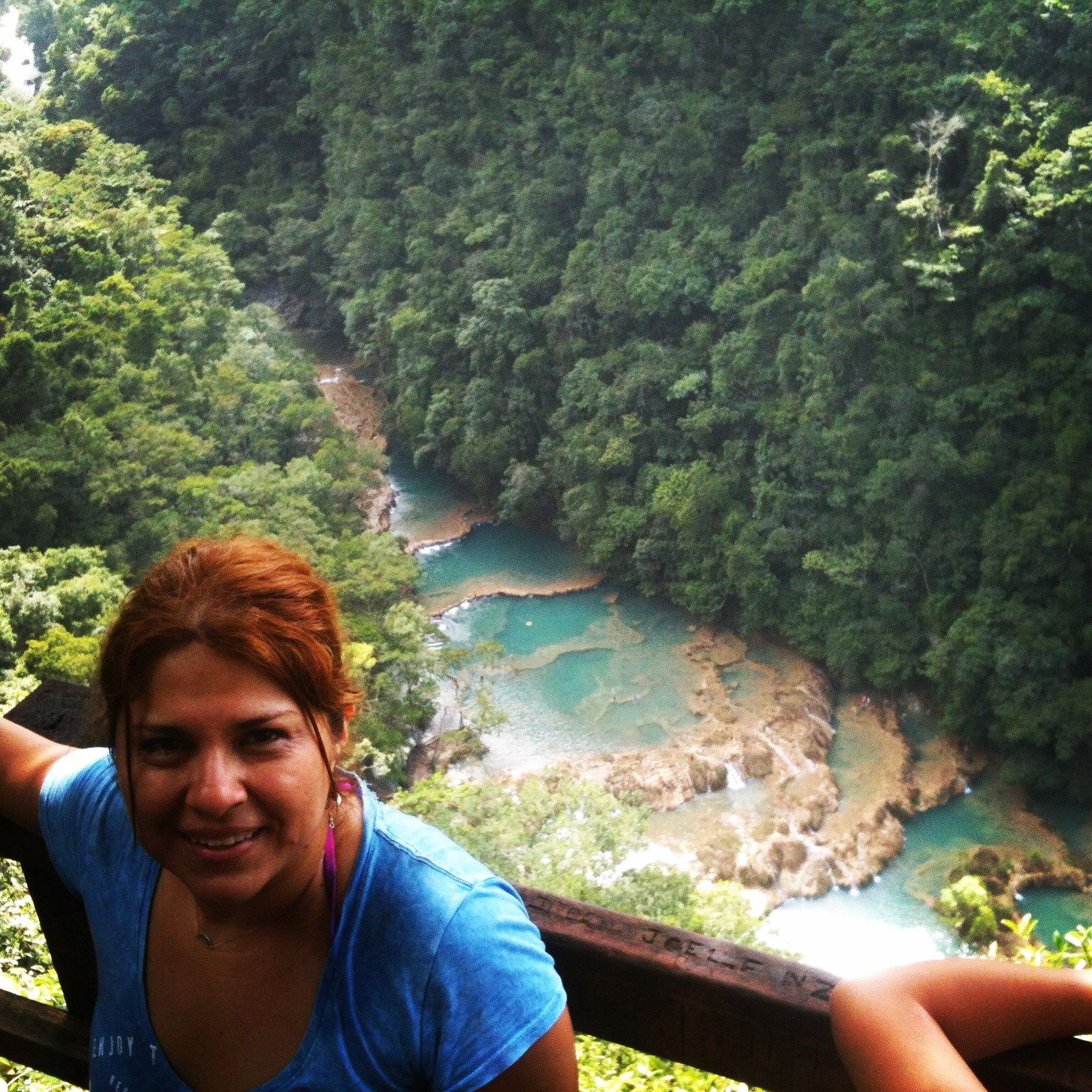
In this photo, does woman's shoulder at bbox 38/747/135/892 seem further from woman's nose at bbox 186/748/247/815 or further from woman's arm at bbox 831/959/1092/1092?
woman's arm at bbox 831/959/1092/1092

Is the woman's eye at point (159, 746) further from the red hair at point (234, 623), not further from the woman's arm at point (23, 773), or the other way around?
the woman's arm at point (23, 773)

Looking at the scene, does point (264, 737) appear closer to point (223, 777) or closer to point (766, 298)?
point (223, 777)

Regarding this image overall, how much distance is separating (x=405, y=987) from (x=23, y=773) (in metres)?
0.39

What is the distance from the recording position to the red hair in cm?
76

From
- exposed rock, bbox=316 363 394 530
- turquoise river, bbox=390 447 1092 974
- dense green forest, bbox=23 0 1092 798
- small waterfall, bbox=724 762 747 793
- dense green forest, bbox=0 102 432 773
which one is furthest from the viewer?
exposed rock, bbox=316 363 394 530

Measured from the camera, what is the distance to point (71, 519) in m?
11.6

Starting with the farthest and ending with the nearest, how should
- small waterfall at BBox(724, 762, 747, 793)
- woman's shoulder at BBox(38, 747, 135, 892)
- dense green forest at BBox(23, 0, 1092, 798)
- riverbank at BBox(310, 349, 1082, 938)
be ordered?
dense green forest at BBox(23, 0, 1092, 798)
small waterfall at BBox(724, 762, 747, 793)
riverbank at BBox(310, 349, 1082, 938)
woman's shoulder at BBox(38, 747, 135, 892)

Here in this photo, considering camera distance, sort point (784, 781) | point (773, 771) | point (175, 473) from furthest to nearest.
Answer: point (175, 473), point (773, 771), point (784, 781)

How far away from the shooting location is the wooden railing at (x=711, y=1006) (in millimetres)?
757

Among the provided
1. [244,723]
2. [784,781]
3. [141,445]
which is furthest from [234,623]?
[141,445]

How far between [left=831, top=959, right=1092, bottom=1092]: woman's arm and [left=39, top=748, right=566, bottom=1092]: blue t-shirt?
0.18m

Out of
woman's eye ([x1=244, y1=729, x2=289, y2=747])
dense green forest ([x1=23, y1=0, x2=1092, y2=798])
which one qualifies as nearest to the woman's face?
woman's eye ([x1=244, y1=729, x2=289, y2=747])

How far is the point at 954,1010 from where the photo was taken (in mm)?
750

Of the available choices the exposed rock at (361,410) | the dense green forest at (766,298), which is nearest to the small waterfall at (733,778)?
the dense green forest at (766,298)
